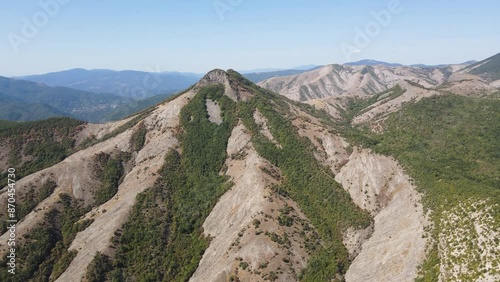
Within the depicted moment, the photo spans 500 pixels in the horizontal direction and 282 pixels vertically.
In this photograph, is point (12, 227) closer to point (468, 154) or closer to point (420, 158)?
point (420, 158)

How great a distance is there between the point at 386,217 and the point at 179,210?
6639cm

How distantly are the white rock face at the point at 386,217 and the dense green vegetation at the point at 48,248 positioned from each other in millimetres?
81904

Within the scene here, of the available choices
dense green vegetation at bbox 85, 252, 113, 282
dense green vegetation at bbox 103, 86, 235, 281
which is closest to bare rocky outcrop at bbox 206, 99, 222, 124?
dense green vegetation at bbox 103, 86, 235, 281

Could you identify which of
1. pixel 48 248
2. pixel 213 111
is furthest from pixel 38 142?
pixel 213 111

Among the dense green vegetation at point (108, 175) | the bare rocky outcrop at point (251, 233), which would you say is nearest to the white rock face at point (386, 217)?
the bare rocky outcrop at point (251, 233)

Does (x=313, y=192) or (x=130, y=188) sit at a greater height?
(x=130, y=188)

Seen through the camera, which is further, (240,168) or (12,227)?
(240,168)

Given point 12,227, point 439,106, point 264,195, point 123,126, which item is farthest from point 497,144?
point 12,227

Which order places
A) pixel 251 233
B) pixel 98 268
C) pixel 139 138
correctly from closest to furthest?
pixel 251 233 < pixel 98 268 < pixel 139 138

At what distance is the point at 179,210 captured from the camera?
401ft

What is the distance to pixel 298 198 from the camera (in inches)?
4604

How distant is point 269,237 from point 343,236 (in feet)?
73.3

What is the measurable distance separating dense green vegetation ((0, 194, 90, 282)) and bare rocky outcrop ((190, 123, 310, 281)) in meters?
41.0

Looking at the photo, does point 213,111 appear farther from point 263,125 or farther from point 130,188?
point 130,188
